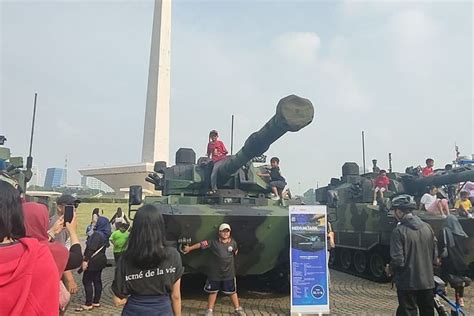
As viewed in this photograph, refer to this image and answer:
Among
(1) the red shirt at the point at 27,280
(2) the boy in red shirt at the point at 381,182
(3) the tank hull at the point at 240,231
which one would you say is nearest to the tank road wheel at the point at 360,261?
(2) the boy in red shirt at the point at 381,182

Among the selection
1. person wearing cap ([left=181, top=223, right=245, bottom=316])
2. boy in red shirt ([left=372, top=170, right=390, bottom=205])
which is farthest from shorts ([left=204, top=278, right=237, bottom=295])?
boy in red shirt ([left=372, top=170, right=390, bottom=205])

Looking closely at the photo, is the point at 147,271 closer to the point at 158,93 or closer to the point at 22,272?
the point at 22,272

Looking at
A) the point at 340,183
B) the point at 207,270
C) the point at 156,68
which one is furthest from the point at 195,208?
the point at 156,68

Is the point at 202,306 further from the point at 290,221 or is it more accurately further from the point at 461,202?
the point at 461,202

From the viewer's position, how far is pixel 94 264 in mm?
7965

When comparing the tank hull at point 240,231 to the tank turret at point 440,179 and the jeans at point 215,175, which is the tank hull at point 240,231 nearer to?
the jeans at point 215,175

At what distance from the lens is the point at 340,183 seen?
14.4 meters

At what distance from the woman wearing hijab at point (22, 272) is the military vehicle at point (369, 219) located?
737 cm

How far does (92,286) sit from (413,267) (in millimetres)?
5181

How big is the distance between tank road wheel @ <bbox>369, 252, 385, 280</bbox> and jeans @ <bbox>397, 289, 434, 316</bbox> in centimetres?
619

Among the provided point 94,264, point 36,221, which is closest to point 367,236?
point 94,264

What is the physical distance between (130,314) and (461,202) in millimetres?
9483

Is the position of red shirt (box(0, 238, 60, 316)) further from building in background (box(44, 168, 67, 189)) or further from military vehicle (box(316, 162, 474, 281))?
building in background (box(44, 168, 67, 189))

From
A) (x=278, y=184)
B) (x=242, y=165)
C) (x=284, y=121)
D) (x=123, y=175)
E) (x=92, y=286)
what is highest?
(x=123, y=175)
